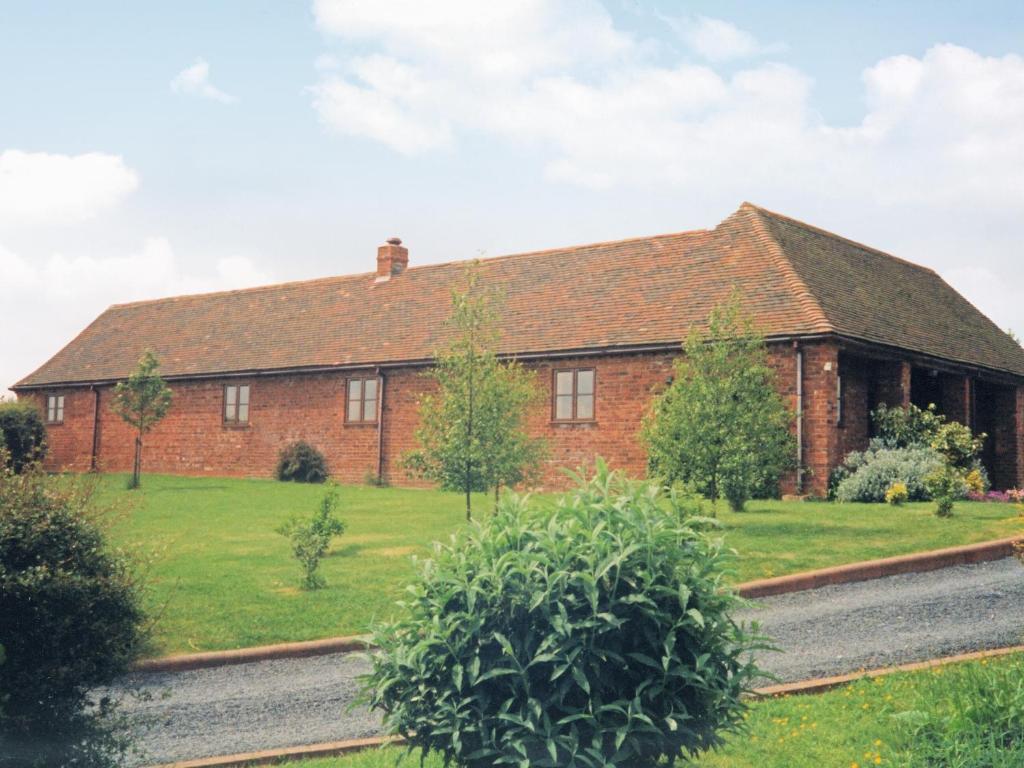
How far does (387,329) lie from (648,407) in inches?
426

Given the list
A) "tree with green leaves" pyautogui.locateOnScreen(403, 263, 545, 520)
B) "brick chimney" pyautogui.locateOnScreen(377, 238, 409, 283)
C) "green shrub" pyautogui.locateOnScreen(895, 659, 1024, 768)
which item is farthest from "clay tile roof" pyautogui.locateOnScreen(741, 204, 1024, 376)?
"green shrub" pyautogui.locateOnScreen(895, 659, 1024, 768)

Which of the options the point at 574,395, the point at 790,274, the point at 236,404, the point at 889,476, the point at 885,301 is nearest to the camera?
the point at 889,476

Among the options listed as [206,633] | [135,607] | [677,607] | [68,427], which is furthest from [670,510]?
[68,427]

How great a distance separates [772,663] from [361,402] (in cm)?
2390

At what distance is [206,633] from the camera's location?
12.0m

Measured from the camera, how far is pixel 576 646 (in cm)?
564

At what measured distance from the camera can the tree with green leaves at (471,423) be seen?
62.1 ft

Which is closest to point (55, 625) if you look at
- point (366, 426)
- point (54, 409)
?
point (366, 426)

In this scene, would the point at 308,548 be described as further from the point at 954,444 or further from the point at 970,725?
the point at 954,444

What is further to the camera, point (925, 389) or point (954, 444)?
point (925, 389)

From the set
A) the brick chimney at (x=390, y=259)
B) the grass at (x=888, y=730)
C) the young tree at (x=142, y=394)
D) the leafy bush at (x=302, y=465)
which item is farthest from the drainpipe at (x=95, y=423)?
the grass at (x=888, y=730)

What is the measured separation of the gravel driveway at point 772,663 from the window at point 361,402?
819 inches

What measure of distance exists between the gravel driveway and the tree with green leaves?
6.86 m

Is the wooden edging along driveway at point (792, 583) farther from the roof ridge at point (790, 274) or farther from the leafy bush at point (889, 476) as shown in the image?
the roof ridge at point (790, 274)
